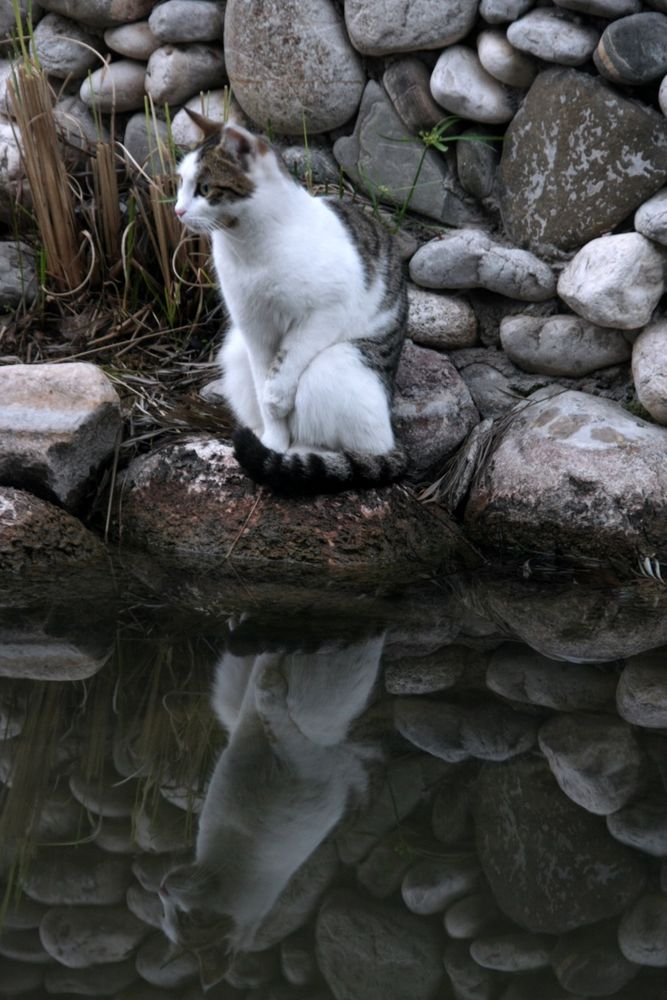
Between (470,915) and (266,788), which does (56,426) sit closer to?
(266,788)

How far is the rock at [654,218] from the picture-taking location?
357 cm

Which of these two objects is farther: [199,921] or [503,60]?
[503,60]

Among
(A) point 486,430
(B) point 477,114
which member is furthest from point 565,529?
(B) point 477,114

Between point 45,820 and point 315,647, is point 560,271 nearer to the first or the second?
point 315,647

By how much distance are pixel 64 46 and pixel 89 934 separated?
13.3ft

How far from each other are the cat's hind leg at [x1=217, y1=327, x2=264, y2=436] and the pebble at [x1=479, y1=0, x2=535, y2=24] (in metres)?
1.41

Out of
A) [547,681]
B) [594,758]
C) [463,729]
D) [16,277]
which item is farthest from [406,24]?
[594,758]

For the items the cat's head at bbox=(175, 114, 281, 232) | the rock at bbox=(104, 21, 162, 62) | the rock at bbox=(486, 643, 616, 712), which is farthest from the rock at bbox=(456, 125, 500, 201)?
the rock at bbox=(486, 643, 616, 712)

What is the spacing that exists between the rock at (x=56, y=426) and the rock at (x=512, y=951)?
7.43 feet

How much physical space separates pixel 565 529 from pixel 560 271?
40.3 inches

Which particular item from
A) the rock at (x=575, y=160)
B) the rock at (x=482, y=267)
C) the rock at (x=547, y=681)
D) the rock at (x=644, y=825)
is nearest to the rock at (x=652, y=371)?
the rock at (x=575, y=160)

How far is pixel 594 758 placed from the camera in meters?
2.19

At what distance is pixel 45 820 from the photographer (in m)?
1.94

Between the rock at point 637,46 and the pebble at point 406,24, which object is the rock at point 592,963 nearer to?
the rock at point 637,46
